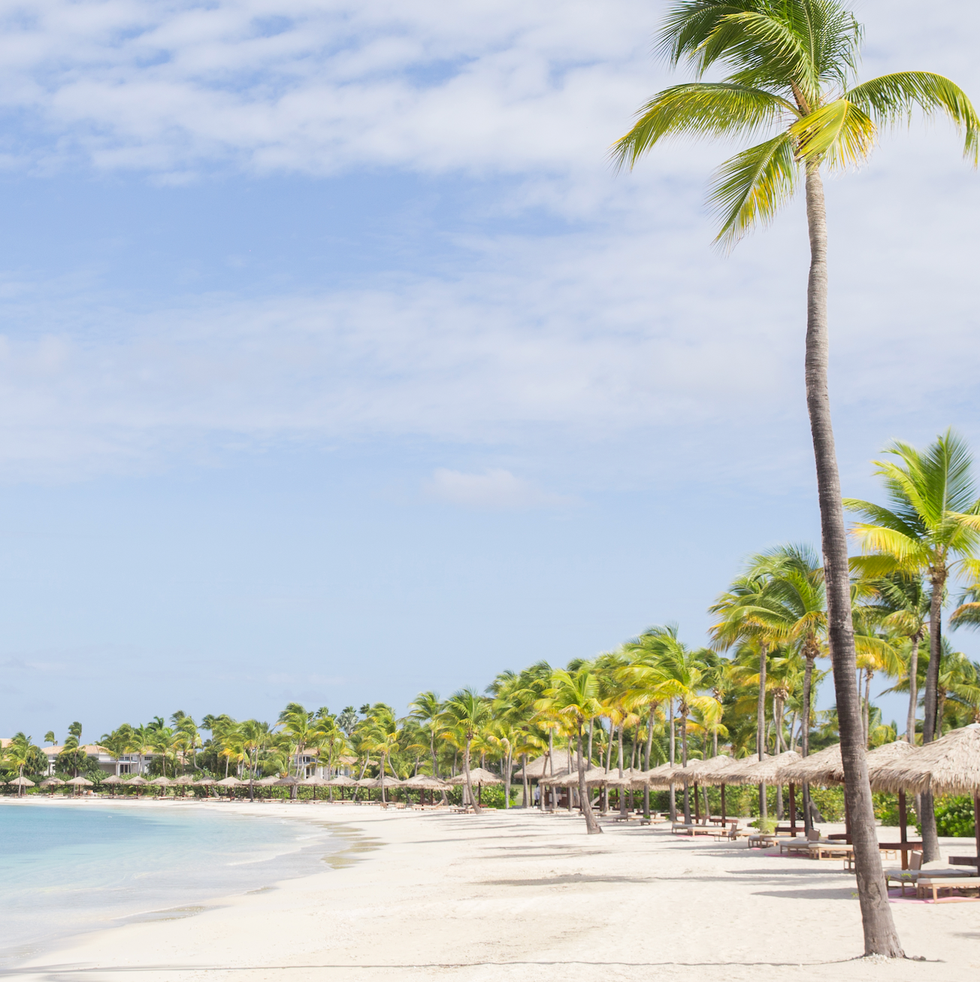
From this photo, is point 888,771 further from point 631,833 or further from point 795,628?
point 631,833

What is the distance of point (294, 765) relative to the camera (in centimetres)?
9612

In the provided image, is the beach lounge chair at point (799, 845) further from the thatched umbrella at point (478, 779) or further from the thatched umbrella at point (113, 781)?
the thatched umbrella at point (113, 781)

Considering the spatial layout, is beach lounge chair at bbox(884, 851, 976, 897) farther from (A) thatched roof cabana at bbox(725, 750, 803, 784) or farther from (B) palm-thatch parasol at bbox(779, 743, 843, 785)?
(A) thatched roof cabana at bbox(725, 750, 803, 784)

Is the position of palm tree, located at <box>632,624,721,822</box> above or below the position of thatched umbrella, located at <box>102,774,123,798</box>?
above

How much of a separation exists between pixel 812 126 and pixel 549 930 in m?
10.2

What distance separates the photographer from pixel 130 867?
32.0 metres

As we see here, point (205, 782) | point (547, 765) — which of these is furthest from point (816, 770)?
point (205, 782)

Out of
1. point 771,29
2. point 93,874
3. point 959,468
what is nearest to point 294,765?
point 93,874

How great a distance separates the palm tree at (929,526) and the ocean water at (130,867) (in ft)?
46.4

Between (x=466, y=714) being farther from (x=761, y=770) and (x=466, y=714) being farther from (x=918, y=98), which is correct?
(x=918, y=98)

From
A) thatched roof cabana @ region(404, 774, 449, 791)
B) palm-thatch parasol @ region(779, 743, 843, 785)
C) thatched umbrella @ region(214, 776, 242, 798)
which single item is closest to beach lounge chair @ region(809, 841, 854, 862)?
palm-thatch parasol @ region(779, 743, 843, 785)

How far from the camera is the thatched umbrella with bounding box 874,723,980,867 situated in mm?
13688

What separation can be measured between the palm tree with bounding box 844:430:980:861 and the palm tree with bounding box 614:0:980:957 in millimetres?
7284

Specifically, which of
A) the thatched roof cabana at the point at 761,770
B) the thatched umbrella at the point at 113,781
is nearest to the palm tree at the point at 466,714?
the thatched roof cabana at the point at 761,770
